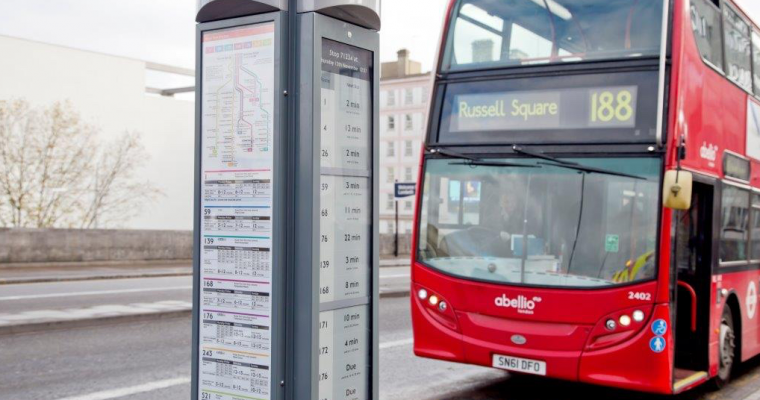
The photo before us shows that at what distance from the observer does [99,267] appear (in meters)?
→ 24.2

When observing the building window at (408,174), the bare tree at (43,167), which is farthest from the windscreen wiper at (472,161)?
the building window at (408,174)

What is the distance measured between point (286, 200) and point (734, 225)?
6.96m

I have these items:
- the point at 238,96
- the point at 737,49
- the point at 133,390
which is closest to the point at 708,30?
the point at 737,49

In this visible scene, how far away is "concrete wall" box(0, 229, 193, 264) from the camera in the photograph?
2297 cm

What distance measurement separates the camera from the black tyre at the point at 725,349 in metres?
8.88

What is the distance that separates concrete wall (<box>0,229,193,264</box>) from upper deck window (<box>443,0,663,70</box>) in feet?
57.9

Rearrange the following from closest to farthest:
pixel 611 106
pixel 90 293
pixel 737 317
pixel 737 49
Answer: pixel 611 106, pixel 737 317, pixel 737 49, pixel 90 293

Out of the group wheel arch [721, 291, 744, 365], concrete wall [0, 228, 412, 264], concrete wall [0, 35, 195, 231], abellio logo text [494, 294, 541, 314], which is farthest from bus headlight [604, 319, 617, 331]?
concrete wall [0, 35, 195, 231]

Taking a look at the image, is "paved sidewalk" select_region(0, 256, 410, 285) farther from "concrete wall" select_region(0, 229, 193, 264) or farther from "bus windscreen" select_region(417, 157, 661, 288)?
"bus windscreen" select_region(417, 157, 661, 288)

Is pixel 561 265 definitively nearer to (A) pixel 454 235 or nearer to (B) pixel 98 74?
(A) pixel 454 235

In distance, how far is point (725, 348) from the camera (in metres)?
9.01

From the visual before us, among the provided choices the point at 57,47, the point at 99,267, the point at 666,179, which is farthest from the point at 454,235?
the point at 57,47

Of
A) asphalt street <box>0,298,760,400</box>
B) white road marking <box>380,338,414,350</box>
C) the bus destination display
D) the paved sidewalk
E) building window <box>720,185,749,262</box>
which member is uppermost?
the bus destination display

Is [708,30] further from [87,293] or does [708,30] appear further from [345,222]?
[87,293]
